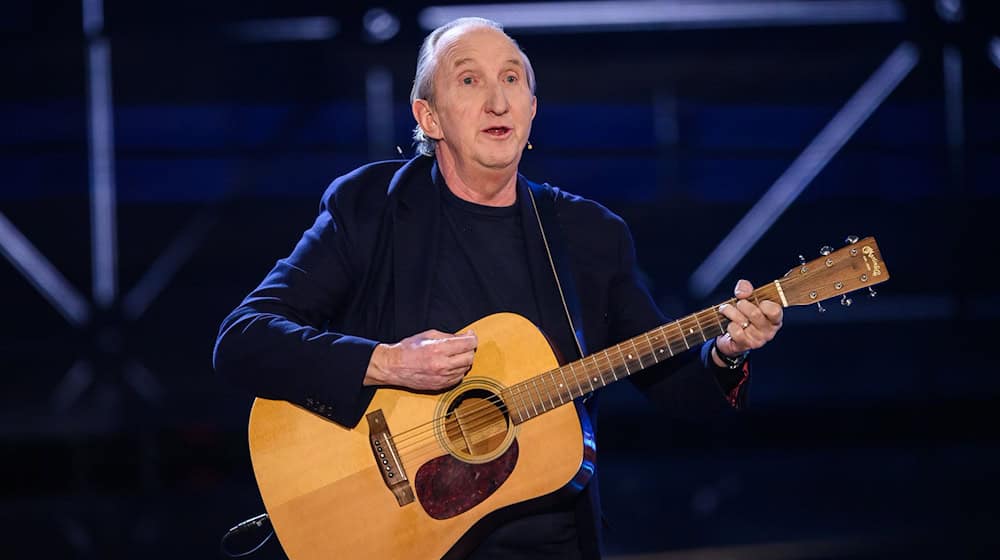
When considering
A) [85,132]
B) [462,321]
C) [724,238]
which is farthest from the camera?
[724,238]

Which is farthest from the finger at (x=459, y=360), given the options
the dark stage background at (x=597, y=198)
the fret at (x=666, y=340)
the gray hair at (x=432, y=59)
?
the dark stage background at (x=597, y=198)

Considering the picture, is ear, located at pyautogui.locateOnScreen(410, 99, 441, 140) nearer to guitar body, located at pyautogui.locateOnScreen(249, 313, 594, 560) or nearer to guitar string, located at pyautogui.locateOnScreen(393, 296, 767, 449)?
guitar body, located at pyautogui.locateOnScreen(249, 313, 594, 560)

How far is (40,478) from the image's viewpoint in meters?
5.52

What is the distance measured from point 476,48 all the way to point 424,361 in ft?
2.44

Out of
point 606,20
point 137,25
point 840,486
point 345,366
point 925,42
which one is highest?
point 137,25

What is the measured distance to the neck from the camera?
7.27ft

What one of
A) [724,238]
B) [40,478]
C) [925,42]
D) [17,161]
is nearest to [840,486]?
[724,238]

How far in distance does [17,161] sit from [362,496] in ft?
14.3

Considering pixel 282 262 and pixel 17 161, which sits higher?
pixel 17 161

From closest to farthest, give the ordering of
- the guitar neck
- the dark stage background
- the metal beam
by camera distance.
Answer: the guitar neck, the dark stage background, the metal beam

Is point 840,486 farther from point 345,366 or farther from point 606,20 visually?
point 345,366

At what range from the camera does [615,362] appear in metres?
2.10

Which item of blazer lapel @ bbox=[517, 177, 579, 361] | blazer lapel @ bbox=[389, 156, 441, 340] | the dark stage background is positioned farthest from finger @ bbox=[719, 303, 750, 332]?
the dark stage background

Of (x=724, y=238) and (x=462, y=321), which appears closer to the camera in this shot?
(x=462, y=321)
